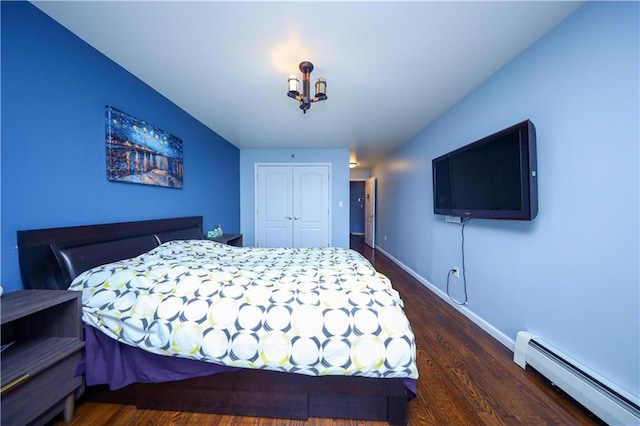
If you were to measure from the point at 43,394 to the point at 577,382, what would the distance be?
9.07 ft

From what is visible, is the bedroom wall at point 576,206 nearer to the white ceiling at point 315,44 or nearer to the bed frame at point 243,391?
the white ceiling at point 315,44

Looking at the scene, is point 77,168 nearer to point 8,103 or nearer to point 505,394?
point 8,103

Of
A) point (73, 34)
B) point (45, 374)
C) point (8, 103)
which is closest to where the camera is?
point (45, 374)

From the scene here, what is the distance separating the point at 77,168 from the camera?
1545 mm

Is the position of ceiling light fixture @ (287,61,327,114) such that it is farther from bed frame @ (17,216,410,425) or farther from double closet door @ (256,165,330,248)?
double closet door @ (256,165,330,248)

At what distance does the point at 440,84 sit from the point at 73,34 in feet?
9.44

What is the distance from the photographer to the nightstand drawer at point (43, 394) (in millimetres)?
945

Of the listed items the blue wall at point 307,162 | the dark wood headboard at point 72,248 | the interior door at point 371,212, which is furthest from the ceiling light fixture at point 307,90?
the interior door at point 371,212

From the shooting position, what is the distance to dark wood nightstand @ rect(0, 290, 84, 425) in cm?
96

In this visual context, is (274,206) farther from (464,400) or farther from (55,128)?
(464,400)

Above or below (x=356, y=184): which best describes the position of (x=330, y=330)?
below

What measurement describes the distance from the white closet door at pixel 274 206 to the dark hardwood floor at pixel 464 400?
3149 millimetres

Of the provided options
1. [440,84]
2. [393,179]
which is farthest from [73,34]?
[393,179]

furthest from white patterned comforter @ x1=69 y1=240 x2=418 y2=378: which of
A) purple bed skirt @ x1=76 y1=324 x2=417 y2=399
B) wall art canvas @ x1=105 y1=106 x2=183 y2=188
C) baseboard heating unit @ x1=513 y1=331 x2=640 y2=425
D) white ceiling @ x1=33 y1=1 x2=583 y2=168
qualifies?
white ceiling @ x1=33 y1=1 x2=583 y2=168
